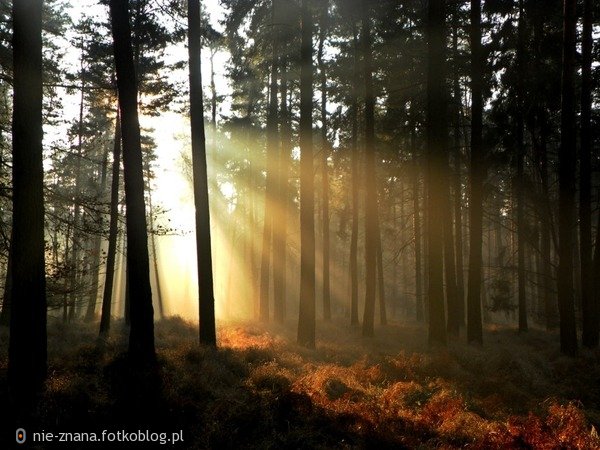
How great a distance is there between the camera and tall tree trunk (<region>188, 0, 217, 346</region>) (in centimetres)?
1157

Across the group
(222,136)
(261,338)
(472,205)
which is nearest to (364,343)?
(261,338)

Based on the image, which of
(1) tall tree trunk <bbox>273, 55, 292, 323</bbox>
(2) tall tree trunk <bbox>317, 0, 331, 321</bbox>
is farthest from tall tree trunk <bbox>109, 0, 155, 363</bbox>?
(1) tall tree trunk <bbox>273, 55, 292, 323</bbox>

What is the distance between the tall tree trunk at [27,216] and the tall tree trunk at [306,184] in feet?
24.3

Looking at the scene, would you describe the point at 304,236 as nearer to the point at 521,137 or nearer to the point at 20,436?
the point at 20,436

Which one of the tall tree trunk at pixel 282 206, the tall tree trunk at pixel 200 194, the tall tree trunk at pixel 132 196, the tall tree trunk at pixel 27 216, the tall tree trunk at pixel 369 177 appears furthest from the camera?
the tall tree trunk at pixel 282 206

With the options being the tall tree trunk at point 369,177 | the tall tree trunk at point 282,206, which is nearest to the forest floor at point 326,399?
the tall tree trunk at point 369,177

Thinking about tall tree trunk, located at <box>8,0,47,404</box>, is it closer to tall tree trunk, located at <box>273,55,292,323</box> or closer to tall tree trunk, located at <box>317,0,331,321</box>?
tall tree trunk, located at <box>317,0,331,321</box>

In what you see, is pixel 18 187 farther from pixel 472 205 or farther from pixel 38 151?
pixel 472 205

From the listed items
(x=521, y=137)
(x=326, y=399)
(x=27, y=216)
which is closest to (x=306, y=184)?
(x=326, y=399)

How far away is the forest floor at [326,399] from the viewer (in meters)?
5.72

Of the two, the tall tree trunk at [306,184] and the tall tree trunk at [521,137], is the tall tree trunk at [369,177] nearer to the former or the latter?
the tall tree trunk at [306,184]

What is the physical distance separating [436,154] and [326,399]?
733cm

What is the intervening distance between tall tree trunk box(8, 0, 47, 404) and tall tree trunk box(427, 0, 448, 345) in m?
9.03

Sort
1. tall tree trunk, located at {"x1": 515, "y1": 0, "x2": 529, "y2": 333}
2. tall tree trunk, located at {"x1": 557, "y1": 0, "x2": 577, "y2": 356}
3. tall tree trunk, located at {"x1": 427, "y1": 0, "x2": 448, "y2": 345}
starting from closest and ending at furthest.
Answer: tall tree trunk, located at {"x1": 427, "y1": 0, "x2": 448, "y2": 345} → tall tree trunk, located at {"x1": 557, "y1": 0, "x2": 577, "y2": 356} → tall tree trunk, located at {"x1": 515, "y1": 0, "x2": 529, "y2": 333}
